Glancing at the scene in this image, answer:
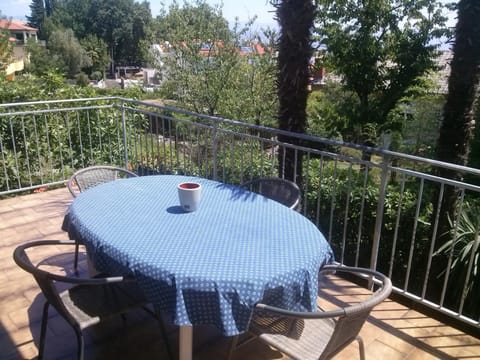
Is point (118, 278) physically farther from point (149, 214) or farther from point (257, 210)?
point (257, 210)

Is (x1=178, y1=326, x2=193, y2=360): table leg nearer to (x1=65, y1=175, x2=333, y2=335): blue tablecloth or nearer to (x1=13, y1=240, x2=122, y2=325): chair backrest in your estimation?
(x1=65, y1=175, x2=333, y2=335): blue tablecloth

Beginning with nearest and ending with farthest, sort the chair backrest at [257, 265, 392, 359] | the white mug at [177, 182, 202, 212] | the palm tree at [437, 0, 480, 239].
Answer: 1. the chair backrest at [257, 265, 392, 359]
2. the white mug at [177, 182, 202, 212]
3. the palm tree at [437, 0, 480, 239]

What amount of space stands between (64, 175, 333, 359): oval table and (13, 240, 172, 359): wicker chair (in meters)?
0.17

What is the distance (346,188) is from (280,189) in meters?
2.61

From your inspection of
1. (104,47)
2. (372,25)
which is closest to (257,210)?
(372,25)

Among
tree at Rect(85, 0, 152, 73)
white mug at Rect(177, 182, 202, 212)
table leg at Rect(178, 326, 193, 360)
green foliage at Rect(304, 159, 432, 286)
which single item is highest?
tree at Rect(85, 0, 152, 73)

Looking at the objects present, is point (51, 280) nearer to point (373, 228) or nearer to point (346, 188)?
point (373, 228)

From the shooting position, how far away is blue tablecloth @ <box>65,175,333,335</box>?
1.56 m

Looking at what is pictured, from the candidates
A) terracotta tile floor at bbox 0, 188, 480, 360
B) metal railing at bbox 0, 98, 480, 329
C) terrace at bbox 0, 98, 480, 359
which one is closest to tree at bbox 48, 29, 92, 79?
metal railing at bbox 0, 98, 480, 329

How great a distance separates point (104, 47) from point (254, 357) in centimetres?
5514

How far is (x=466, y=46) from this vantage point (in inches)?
151

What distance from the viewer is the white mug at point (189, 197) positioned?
84.2 inches

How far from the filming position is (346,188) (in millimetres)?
5273

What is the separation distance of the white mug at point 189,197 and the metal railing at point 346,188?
1179 millimetres
